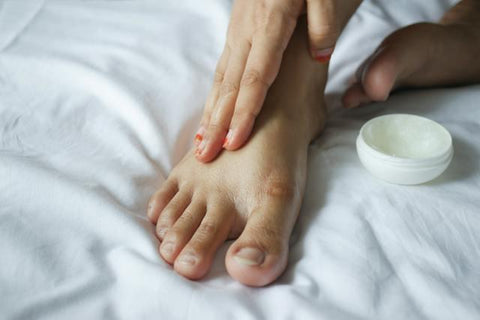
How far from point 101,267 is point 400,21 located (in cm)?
93

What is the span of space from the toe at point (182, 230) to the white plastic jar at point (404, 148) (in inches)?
10.6

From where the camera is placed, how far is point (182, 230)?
72 cm

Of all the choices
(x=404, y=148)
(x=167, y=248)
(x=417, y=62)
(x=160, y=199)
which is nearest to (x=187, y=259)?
(x=167, y=248)

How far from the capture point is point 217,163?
2.69 feet

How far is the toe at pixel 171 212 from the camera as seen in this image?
0.73m

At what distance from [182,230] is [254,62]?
1.00ft

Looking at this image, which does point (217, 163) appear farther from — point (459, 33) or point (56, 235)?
point (459, 33)

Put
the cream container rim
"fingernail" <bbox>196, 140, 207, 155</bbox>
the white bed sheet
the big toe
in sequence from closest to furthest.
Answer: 1. the white bed sheet
2. the cream container rim
3. "fingernail" <bbox>196, 140, 207, 155</bbox>
4. the big toe

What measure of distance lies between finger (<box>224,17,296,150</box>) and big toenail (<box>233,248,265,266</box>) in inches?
8.6

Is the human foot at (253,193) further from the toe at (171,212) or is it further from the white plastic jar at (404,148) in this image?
the white plastic jar at (404,148)

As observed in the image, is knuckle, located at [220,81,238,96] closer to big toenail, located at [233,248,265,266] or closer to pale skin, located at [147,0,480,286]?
pale skin, located at [147,0,480,286]

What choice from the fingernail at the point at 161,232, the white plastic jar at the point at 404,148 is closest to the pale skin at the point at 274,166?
the fingernail at the point at 161,232

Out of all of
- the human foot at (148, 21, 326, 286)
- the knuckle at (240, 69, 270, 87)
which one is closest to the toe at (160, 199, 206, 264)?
the human foot at (148, 21, 326, 286)

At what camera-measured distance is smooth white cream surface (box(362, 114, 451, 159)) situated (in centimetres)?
79
